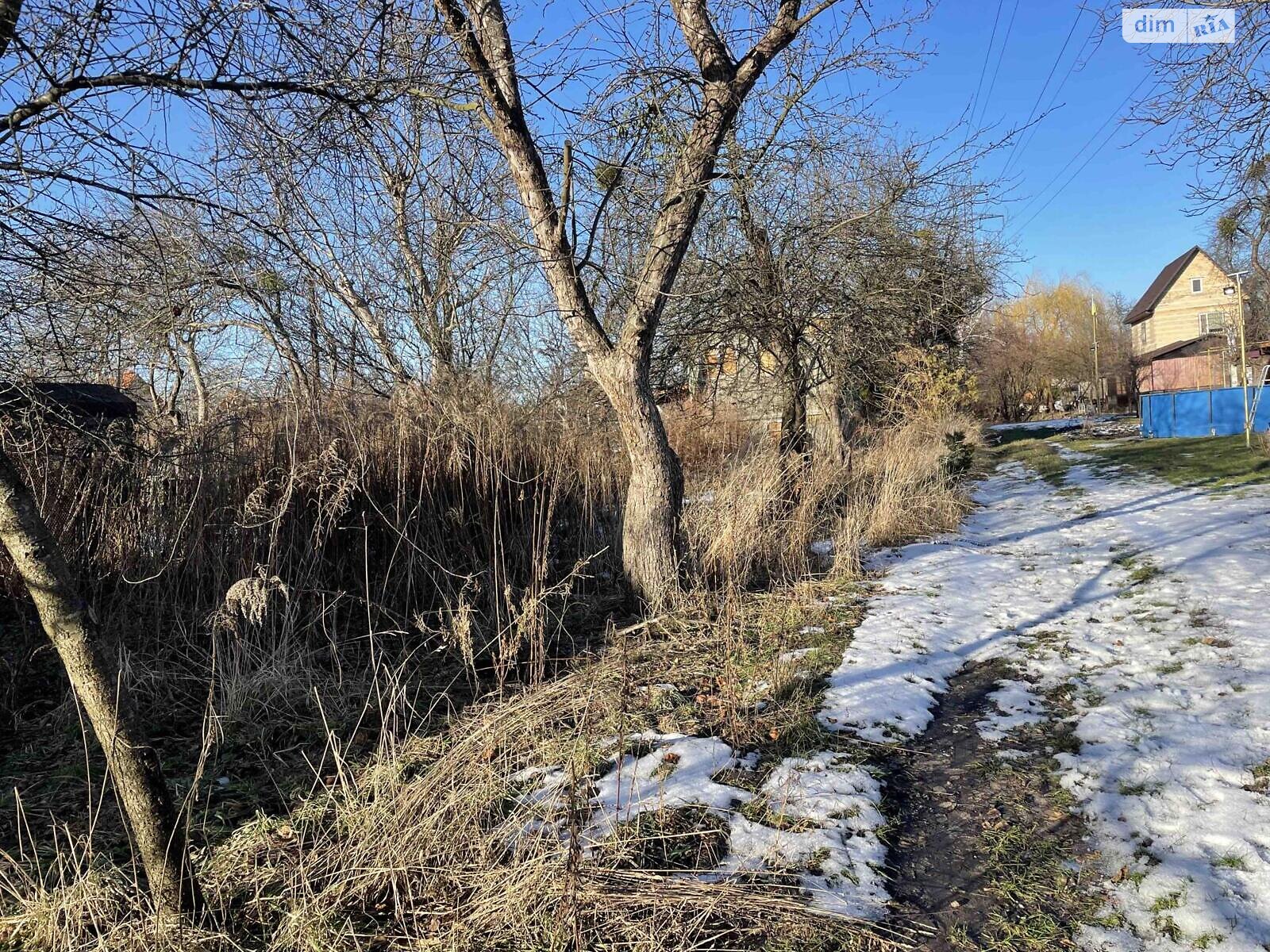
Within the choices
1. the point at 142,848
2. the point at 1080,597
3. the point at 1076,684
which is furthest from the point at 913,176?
the point at 142,848

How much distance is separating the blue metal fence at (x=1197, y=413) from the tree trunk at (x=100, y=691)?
27896 mm

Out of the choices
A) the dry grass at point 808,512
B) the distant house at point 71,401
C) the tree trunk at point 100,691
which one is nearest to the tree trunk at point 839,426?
the dry grass at point 808,512

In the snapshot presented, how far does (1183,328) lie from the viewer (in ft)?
163

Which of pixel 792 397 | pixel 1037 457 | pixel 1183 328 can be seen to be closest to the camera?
pixel 792 397

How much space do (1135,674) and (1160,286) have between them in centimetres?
6105

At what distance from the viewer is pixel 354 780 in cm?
319

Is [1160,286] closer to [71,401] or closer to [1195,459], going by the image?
[1195,459]

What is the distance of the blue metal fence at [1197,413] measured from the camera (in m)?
22.8

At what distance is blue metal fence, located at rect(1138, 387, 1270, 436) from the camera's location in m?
22.8

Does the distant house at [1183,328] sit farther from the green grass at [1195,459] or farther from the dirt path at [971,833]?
the dirt path at [971,833]

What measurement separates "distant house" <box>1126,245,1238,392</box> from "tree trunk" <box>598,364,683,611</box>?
41.0m

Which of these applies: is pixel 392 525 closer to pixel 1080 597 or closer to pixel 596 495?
pixel 596 495

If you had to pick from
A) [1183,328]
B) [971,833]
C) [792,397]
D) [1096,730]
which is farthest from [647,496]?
[1183,328]

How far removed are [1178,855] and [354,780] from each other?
325 cm
